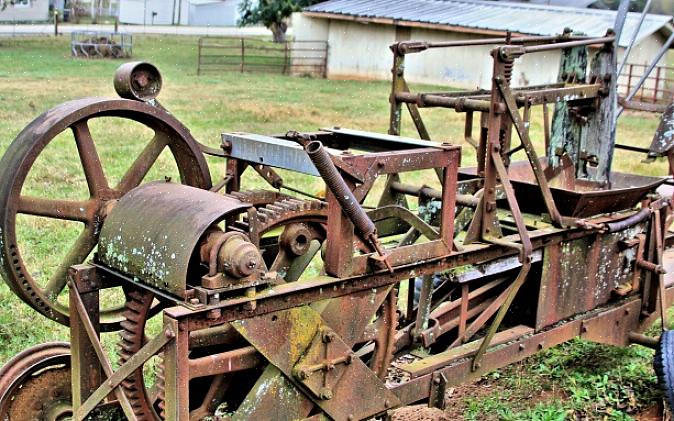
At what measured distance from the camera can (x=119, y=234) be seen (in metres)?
3.95

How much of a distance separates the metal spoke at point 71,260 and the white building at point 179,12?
43.1 meters

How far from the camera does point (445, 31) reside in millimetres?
26828

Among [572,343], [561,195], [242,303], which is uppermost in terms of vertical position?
[561,195]

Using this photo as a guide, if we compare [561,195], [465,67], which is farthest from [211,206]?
[465,67]

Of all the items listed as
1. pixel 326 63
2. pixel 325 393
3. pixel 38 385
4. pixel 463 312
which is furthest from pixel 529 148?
pixel 326 63

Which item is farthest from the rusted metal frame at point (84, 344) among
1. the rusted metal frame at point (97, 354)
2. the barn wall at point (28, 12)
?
the barn wall at point (28, 12)

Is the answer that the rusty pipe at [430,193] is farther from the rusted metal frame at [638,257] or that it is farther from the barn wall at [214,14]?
the barn wall at [214,14]

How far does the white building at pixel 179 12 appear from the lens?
151 feet

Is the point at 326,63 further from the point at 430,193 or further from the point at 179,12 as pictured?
the point at 430,193

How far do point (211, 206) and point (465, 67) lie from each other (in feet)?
77.0

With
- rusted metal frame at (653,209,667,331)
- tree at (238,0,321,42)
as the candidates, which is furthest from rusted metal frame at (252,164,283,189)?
tree at (238,0,321,42)

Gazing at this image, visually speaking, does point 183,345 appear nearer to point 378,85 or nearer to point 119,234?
point 119,234

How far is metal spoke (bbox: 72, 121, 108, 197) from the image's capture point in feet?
14.2

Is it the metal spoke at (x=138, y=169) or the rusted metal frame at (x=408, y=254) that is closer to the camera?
the rusted metal frame at (x=408, y=254)
